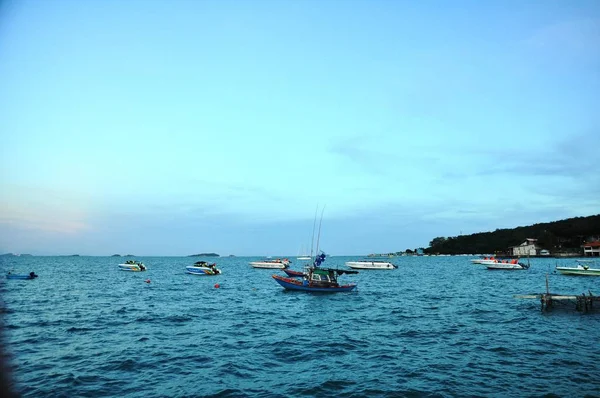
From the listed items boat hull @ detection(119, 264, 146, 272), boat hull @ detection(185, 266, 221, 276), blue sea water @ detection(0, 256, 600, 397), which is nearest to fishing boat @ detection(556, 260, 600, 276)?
blue sea water @ detection(0, 256, 600, 397)

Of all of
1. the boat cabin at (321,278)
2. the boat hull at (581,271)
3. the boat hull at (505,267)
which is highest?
the boat cabin at (321,278)

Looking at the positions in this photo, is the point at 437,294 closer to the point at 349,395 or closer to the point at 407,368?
the point at 407,368

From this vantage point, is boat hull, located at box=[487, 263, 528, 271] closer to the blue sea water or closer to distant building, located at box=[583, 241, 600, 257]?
the blue sea water

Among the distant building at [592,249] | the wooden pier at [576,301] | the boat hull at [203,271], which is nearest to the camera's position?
the wooden pier at [576,301]

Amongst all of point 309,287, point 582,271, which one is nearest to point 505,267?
point 582,271

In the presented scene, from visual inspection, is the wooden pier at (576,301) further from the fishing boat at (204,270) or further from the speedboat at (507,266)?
the speedboat at (507,266)

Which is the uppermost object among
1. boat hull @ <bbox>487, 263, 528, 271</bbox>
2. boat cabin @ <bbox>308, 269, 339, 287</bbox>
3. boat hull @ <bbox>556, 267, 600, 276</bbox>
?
boat cabin @ <bbox>308, 269, 339, 287</bbox>

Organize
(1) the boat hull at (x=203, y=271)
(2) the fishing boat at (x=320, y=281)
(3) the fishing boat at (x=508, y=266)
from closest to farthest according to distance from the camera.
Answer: (2) the fishing boat at (x=320, y=281) → (1) the boat hull at (x=203, y=271) → (3) the fishing boat at (x=508, y=266)

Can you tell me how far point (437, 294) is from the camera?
4997cm

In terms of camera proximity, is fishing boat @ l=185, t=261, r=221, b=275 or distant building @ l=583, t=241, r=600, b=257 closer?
fishing boat @ l=185, t=261, r=221, b=275

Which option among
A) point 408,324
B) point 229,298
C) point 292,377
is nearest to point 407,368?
point 292,377

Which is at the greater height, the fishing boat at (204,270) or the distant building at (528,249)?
the distant building at (528,249)

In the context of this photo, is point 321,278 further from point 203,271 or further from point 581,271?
point 581,271

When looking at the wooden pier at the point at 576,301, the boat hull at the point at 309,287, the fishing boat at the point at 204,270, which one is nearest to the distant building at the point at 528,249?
the fishing boat at the point at 204,270
